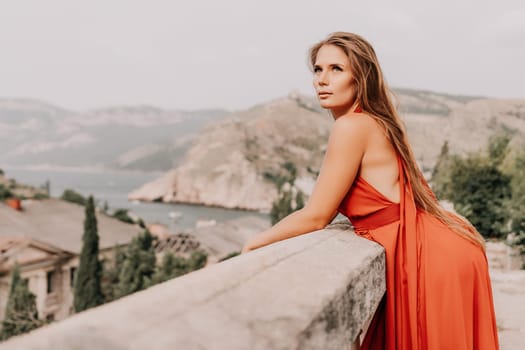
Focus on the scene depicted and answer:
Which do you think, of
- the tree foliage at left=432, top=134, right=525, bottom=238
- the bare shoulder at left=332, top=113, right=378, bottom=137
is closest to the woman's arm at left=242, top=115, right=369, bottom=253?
the bare shoulder at left=332, top=113, right=378, bottom=137

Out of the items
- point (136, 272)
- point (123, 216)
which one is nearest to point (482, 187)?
point (136, 272)

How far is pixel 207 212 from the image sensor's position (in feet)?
399

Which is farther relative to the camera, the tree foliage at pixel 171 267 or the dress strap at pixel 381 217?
the tree foliage at pixel 171 267

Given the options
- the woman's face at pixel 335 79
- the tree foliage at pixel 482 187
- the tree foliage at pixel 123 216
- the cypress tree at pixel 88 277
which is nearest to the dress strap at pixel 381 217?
the woman's face at pixel 335 79

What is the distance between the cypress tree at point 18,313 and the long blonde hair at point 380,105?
2329cm

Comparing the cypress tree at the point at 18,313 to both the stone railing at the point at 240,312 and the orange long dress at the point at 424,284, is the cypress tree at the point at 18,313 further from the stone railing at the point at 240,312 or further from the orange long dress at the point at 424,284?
the stone railing at the point at 240,312

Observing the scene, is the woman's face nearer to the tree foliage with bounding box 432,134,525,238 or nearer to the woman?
the woman

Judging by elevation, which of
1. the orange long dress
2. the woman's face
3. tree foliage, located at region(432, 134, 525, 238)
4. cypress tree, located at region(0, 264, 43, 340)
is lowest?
cypress tree, located at region(0, 264, 43, 340)

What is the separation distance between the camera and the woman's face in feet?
7.80

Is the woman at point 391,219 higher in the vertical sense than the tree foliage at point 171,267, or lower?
higher

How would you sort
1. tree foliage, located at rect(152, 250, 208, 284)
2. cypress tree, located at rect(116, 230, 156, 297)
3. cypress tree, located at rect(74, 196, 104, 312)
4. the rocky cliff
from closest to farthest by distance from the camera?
tree foliage, located at rect(152, 250, 208, 284) → cypress tree, located at rect(74, 196, 104, 312) → cypress tree, located at rect(116, 230, 156, 297) → the rocky cliff

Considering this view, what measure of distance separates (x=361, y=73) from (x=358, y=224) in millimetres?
715

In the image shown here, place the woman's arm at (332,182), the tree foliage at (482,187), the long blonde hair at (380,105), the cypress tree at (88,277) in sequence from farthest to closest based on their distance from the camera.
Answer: the cypress tree at (88,277) → the tree foliage at (482,187) → the long blonde hair at (380,105) → the woman's arm at (332,182)

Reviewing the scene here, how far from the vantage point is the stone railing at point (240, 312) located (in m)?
0.80
